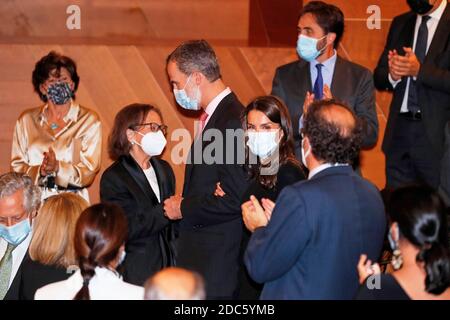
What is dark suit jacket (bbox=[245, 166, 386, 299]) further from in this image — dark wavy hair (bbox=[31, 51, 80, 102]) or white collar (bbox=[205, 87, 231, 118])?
dark wavy hair (bbox=[31, 51, 80, 102])

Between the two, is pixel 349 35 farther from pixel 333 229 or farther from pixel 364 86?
pixel 333 229

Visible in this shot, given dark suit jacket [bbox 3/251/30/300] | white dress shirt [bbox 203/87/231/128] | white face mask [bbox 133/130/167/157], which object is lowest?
dark suit jacket [bbox 3/251/30/300]

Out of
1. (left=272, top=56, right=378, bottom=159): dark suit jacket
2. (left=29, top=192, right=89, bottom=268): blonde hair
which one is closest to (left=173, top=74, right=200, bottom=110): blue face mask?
(left=272, top=56, right=378, bottom=159): dark suit jacket

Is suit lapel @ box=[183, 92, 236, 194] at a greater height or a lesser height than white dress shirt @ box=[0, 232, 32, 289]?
greater

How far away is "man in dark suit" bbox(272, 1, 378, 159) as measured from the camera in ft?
18.7

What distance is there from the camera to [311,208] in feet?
11.6

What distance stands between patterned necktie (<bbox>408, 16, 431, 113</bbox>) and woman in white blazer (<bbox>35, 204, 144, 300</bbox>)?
2921 mm

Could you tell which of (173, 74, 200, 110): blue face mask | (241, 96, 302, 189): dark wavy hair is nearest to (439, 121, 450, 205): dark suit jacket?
(241, 96, 302, 189): dark wavy hair

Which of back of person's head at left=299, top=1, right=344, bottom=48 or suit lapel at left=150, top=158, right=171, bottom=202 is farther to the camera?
back of person's head at left=299, top=1, right=344, bottom=48

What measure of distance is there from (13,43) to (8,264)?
2.51m

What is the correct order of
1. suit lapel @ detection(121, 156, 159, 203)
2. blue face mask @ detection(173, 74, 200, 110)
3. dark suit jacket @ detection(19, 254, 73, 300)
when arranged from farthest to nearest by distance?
suit lapel @ detection(121, 156, 159, 203) → blue face mask @ detection(173, 74, 200, 110) → dark suit jacket @ detection(19, 254, 73, 300)

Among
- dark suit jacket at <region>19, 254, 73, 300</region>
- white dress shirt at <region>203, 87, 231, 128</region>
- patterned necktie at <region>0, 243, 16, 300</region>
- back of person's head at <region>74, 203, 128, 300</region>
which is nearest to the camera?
back of person's head at <region>74, 203, 128, 300</region>

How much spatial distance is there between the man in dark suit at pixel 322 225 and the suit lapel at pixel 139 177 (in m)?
1.49

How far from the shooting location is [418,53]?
5.91 meters
